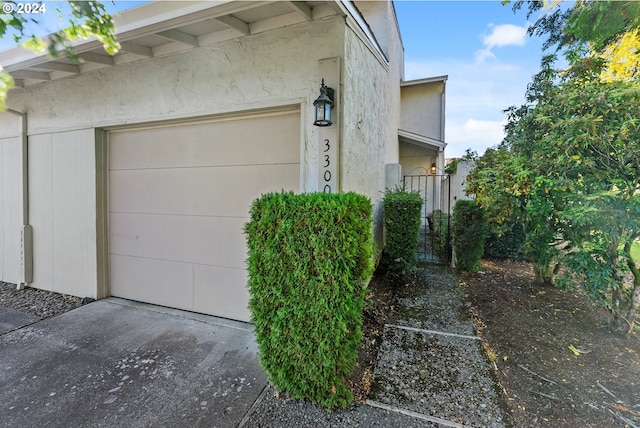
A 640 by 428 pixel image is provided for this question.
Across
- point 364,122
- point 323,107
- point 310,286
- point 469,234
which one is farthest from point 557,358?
point 364,122

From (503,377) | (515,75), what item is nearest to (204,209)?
(503,377)

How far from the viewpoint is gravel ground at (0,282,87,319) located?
3.90 meters

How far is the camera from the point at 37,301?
4227mm

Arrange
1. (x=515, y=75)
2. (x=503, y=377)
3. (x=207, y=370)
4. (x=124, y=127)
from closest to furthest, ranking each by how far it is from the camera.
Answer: (x=503, y=377) < (x=207, y=370) < (x=124, y=127) < (x=515, y=75)

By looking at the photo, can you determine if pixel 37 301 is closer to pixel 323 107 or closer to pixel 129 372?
pixel 129 372

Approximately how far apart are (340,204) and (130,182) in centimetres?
362

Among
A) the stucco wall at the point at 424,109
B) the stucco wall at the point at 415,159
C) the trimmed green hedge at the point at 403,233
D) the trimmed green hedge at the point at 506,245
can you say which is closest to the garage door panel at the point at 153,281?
the trimmed green hedge at the point at 403,233

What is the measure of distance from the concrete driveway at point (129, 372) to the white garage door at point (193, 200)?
1.51ft

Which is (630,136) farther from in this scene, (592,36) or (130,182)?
(130,182)

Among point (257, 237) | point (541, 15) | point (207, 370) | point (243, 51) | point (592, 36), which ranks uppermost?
point (541, 15)

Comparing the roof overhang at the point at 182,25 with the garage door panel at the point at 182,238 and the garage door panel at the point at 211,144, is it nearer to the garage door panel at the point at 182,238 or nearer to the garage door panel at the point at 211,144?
A: the garage door panel at the point at 211,144

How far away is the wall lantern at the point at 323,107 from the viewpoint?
264 cm

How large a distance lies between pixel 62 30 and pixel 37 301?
14.8 ft

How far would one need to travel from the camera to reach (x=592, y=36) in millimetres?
4773
